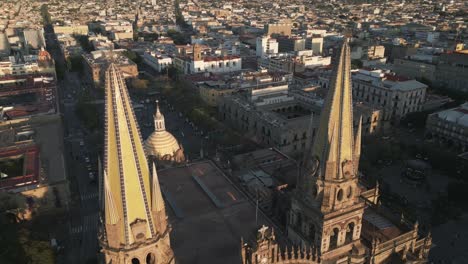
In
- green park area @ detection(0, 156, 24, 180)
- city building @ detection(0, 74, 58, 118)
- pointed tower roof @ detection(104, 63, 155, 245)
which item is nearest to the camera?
pointed tower roof @ detection(104, 63, 155, 245)

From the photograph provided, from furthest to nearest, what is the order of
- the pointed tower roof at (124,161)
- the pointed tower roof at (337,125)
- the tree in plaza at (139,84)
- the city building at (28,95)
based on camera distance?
1. the tree in plaza at (139,84)
2. the city building at (28,95)
3. the pointed tower roof at (337,125)
4. the pointed tower roof at (124,161)

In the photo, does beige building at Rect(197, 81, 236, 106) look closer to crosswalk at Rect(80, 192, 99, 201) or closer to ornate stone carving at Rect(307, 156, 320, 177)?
crosswalk at Rect(80, 192, 99, 201)

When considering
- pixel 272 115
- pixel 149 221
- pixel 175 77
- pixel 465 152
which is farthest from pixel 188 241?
Answer: pixel 175 77

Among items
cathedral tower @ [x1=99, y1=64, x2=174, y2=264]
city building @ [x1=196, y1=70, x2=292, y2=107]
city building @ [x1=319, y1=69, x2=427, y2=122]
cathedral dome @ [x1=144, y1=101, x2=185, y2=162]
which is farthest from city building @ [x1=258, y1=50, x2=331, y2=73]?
cathedral tower @ [x1=99, y1=64, x2=174, y2=264]

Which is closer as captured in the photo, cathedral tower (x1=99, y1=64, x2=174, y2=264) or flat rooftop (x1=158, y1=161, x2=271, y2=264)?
cathedral tower (x1=99, y1=64, x2=174, y2=264)

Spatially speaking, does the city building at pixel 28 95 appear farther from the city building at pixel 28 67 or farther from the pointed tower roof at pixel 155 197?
the pointed tower roof at pixel 155 197

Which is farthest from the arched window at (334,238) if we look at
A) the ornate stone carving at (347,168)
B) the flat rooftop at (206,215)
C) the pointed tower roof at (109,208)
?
the pointed tower roof at (109,208)

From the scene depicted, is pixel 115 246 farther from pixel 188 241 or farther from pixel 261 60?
pixel 261 60
